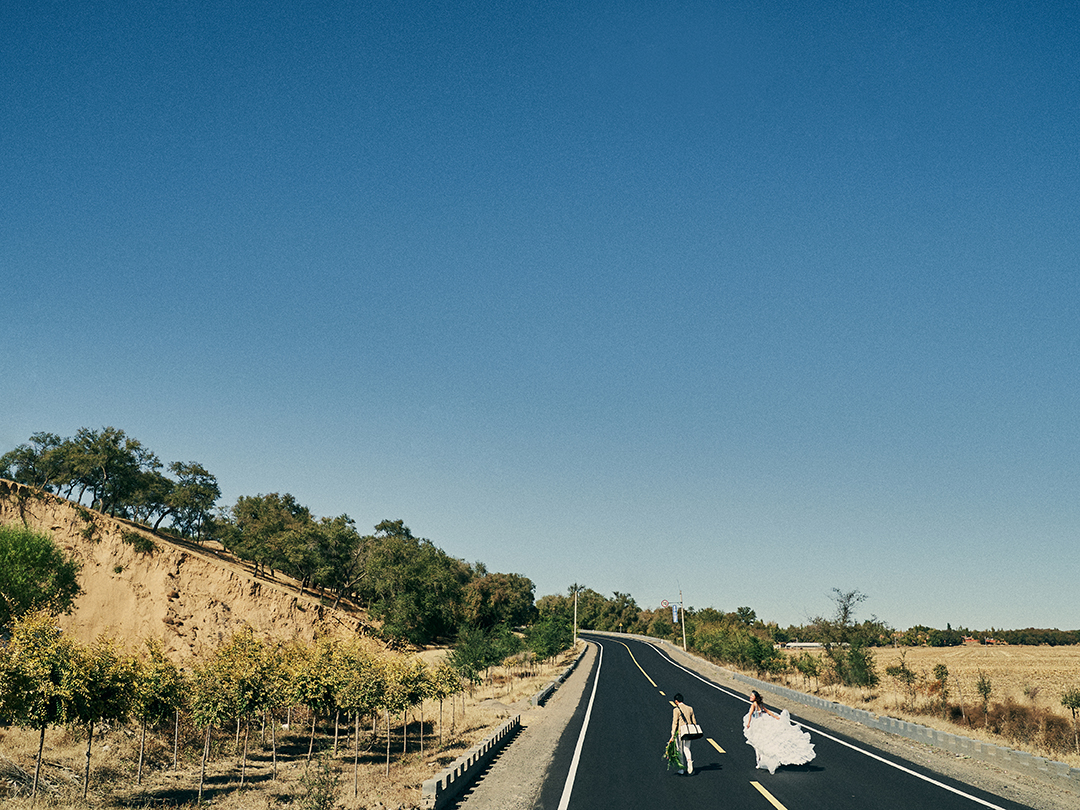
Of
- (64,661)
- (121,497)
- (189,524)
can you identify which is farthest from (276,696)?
(189,524)

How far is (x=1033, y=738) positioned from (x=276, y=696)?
2775cm

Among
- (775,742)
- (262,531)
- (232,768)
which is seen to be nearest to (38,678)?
(232,768)

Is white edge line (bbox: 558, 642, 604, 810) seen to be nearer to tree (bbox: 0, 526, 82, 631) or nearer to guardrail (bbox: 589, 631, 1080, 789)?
guardrail (bbox: 589, 631, 1080, 789)

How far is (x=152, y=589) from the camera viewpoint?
5275cm

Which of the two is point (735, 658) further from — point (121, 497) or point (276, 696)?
point (121, 497)

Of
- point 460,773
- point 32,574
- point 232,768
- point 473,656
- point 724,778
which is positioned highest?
point 32,574

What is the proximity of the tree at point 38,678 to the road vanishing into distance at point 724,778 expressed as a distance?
13304 mm

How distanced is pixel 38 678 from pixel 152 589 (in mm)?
40961

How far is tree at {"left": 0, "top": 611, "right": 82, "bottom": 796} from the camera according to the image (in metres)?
16.7

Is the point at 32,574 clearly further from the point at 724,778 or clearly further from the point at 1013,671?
the point at 1013,671

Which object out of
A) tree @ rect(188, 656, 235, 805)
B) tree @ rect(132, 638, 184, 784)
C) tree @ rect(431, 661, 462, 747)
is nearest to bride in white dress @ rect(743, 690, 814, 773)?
tree @ rect(431, 661, 462, 747)

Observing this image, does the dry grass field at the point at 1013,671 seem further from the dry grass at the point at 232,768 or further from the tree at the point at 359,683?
the tree at the point at 359,683

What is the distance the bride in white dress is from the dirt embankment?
45431 mm

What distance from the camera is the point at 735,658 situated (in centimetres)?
5747
